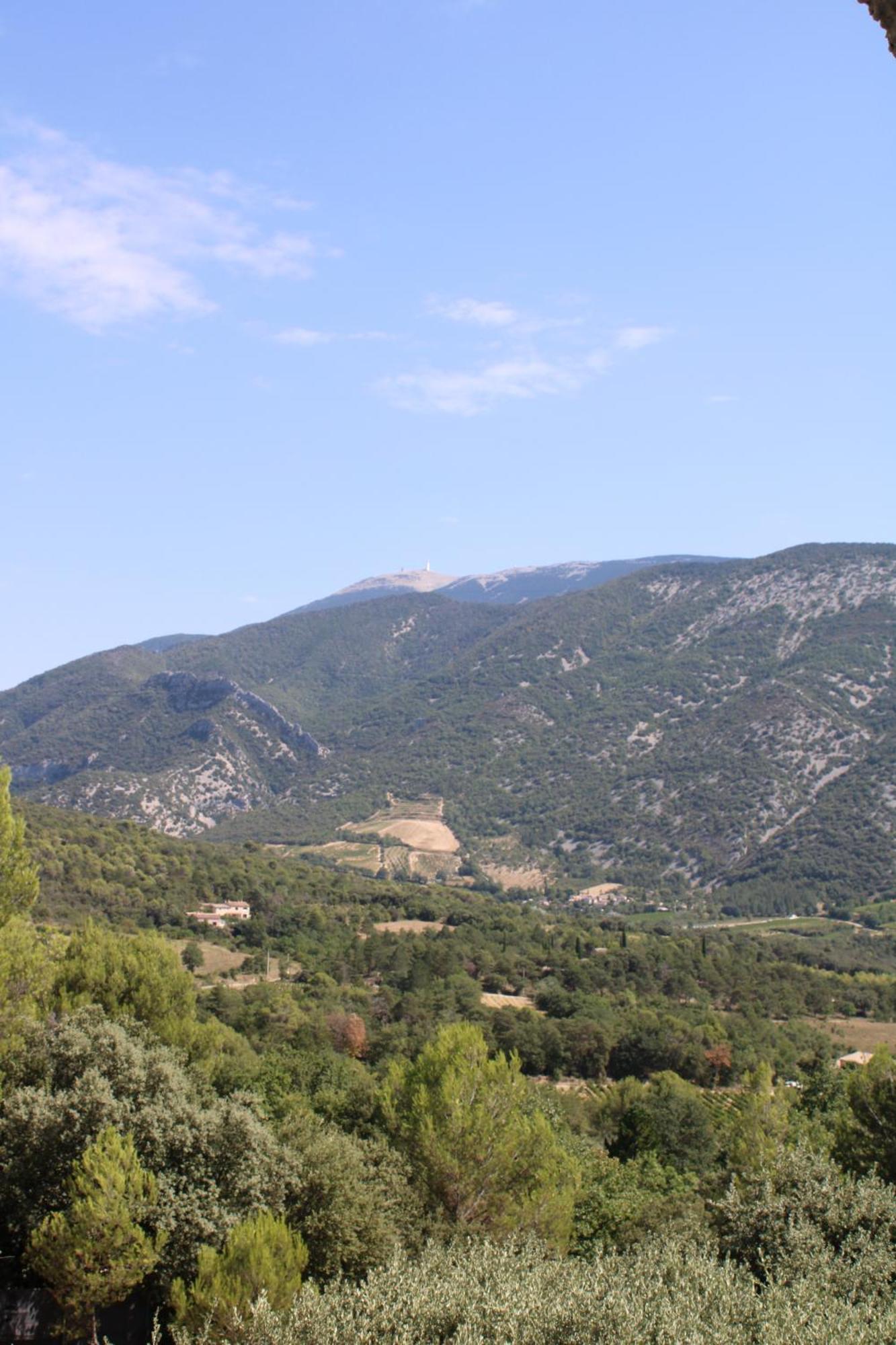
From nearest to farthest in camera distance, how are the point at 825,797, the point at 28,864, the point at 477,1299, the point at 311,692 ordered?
the point at 477,1299 → the point at 28,864 → the point at 825,797 → the point at 311,692

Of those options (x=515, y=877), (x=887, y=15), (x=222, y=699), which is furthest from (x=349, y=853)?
(x=887, y=15)

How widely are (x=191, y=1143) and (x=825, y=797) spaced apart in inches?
4178

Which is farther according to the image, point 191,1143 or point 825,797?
point 825,797

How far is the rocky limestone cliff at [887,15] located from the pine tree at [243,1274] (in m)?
15.1

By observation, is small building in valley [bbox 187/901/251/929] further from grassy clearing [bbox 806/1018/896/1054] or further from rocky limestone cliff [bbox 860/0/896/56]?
rocky limestone cliff [bbox 860/0/896/56]

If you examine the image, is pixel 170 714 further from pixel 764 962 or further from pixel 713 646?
pixel 764 962

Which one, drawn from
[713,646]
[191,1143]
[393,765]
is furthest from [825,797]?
[191,1143]

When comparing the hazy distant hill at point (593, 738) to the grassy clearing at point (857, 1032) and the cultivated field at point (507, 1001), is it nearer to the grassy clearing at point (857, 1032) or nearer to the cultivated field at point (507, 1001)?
the grassy clearing at point (857, 1032)

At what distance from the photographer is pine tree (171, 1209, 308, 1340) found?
14.3m

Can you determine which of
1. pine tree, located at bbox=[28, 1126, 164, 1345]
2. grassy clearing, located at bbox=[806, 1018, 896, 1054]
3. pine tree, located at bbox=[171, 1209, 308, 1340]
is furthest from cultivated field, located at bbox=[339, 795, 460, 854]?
pine tree, located at bbox=[171, 1209, 308, 1340]

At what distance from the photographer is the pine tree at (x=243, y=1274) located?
1433cm

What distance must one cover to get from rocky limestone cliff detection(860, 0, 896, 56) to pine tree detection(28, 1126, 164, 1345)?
17328 millimetres

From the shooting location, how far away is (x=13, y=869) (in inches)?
811

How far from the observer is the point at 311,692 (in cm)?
19438
